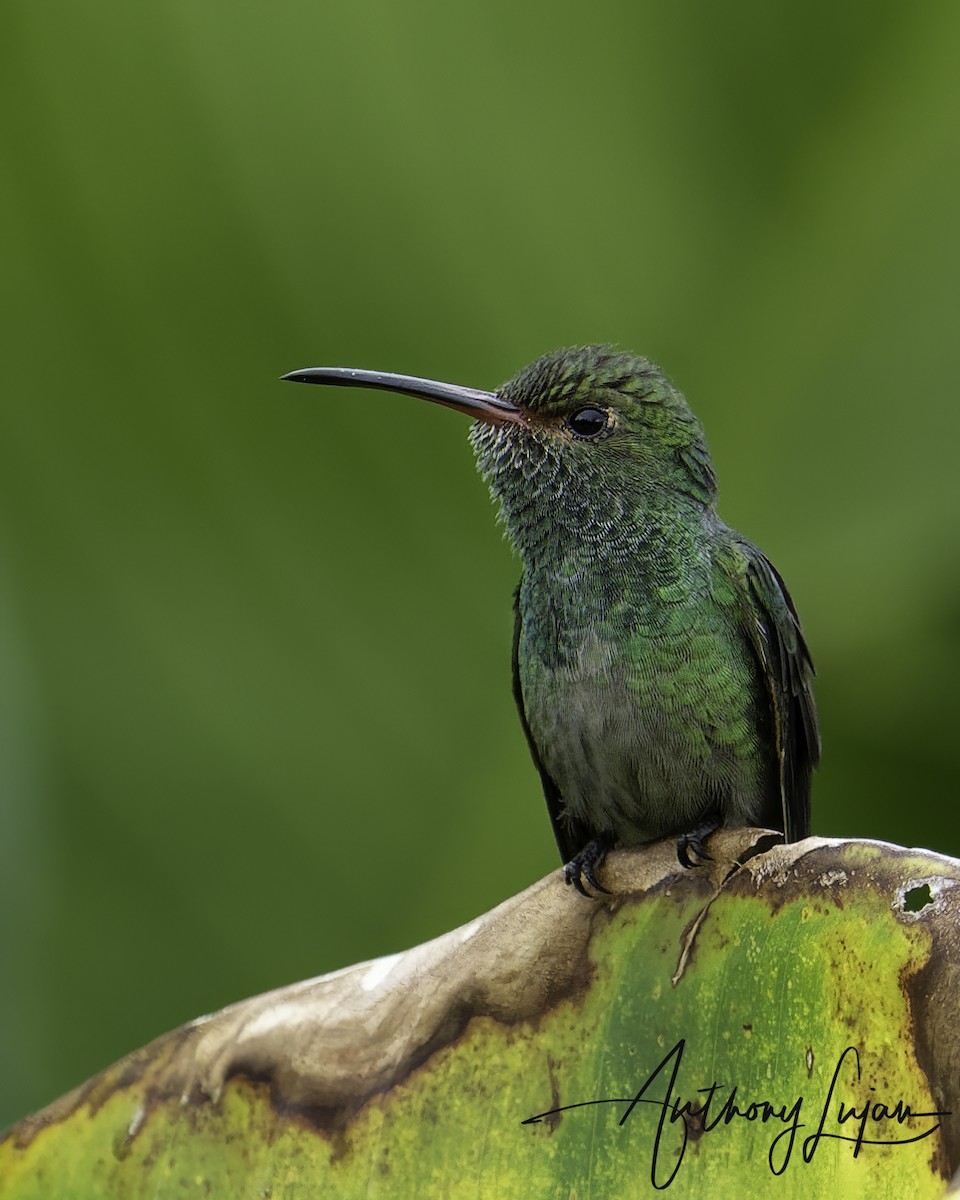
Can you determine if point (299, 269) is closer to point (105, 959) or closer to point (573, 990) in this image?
point (105, 959)

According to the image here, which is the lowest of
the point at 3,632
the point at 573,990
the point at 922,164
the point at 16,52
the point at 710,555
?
the point at 573,990

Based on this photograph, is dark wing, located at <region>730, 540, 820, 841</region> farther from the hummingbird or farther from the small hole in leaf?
the small hole in leaf

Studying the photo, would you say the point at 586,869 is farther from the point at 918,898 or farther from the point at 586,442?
the point at 586,442

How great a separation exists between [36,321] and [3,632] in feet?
1.70

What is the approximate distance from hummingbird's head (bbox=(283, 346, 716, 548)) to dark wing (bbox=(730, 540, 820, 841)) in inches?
7.3

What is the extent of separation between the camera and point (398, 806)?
2.45m

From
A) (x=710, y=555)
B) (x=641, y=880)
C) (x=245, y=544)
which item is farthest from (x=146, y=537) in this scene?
(x=641, y=880)

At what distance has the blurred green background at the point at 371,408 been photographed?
7.52ft

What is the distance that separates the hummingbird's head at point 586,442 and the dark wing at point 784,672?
0.60ft

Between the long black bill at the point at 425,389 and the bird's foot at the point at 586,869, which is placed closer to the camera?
the bird's foot at the point at 586,869
